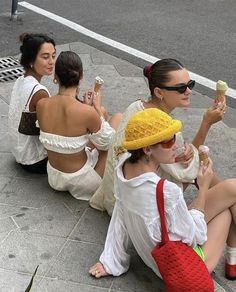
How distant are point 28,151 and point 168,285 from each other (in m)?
1.82

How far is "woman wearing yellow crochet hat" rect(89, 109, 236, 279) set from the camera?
112 inches

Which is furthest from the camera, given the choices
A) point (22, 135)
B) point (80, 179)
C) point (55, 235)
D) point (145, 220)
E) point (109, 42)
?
point (109, 42)

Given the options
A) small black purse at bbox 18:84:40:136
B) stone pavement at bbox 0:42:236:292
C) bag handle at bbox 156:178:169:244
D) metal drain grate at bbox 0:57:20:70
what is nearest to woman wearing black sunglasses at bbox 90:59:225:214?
stone pavement at bbox 0:42:236:292

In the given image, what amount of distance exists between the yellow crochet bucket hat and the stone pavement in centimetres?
92

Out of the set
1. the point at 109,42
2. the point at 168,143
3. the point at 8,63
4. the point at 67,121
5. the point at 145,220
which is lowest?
the point at 8,63

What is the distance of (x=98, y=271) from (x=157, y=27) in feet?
18.8

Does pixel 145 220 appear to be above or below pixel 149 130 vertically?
below

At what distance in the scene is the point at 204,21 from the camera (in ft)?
28.9

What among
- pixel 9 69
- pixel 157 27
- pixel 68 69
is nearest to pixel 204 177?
pixel 68 69

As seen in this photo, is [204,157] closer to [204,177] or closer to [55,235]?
[204,177]

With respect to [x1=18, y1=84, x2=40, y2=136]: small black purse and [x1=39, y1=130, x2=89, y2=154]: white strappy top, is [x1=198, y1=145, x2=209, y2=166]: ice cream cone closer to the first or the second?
[x1=39, y1=130, x2=89, y2=154]: white strappy top

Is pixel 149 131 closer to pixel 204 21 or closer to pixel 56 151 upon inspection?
pixel 56 151

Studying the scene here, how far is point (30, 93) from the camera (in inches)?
163

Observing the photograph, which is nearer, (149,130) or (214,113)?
(149,130)
